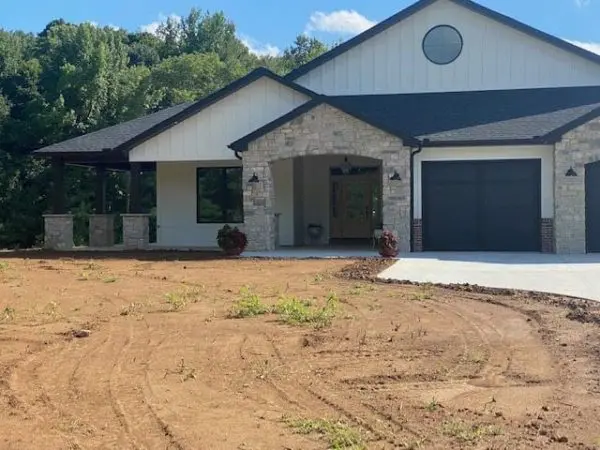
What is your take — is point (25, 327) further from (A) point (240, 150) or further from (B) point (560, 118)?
(B) point (560, 118)

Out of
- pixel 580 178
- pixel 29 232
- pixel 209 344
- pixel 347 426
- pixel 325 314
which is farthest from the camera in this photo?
pixel 29 232

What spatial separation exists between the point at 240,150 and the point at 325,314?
37.0ft

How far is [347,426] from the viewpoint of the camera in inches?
195

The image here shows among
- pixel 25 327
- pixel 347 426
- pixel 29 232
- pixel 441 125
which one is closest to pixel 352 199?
pixel 441 125

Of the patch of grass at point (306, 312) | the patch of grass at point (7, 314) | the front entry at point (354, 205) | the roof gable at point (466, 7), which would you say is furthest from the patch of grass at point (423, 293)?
the roof gable at point (466, 7)

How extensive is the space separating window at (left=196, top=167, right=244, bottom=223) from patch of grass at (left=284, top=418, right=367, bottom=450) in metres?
18.7

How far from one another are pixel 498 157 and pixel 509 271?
5.26 m

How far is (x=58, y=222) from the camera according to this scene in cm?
2222

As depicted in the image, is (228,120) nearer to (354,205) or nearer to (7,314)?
(354,205)

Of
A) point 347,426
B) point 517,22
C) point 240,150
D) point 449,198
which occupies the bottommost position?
point 347,426

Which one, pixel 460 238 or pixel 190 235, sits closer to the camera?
pixel 460 238

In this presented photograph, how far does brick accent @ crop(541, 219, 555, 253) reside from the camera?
61.5 ft

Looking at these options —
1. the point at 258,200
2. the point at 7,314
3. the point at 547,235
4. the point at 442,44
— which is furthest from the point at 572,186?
the point at 7,314

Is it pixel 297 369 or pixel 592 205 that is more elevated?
pixel 592 205
